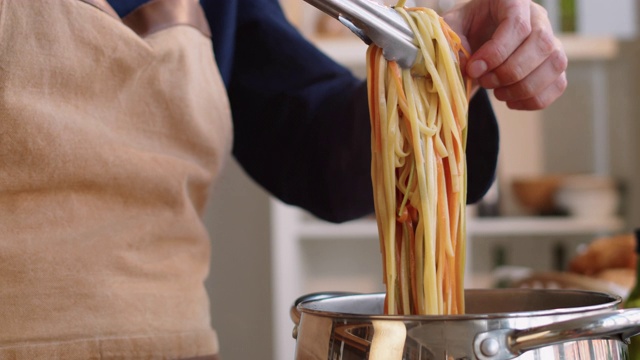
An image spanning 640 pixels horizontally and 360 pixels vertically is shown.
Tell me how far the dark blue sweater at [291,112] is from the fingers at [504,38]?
0.23 metres

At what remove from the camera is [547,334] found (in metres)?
0.44

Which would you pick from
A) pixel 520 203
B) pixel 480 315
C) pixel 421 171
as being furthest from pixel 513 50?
pixel 520 203

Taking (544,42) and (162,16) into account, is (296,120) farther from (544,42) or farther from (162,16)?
(544,42)

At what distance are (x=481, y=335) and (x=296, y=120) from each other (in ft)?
1.94

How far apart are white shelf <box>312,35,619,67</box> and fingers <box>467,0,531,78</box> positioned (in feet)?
5.75

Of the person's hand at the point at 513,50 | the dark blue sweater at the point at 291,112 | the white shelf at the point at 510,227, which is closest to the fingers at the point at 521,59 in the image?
the person's hand at the point at 513,50

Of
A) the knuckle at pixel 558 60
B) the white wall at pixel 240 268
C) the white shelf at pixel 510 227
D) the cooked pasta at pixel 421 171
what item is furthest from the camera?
the white wall at pixel 240 268

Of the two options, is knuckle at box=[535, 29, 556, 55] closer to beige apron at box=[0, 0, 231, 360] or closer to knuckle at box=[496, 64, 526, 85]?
knuckle at box=[496, 64, 526, 85]

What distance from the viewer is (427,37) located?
2.02 ft

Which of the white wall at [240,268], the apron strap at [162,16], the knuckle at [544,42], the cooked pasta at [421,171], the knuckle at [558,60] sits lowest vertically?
the white wall at [240,268]

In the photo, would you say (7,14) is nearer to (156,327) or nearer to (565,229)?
(156,327)

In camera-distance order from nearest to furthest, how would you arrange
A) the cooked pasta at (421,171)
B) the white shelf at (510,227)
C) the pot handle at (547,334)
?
the pot handle at (547,334) → the cooked pasta at (421,171) → the white shelf at (510,227)

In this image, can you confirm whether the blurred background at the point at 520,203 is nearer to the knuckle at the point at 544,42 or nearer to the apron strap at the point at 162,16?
the apron strap at the point at 162,16

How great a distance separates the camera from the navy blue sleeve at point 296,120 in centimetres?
95
